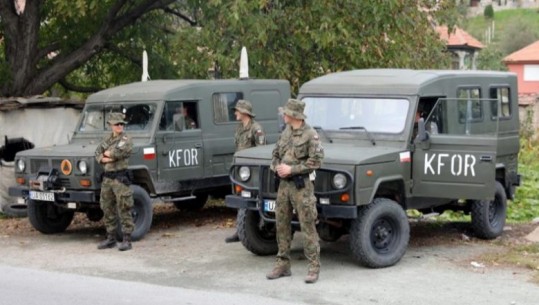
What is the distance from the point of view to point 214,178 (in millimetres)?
13492

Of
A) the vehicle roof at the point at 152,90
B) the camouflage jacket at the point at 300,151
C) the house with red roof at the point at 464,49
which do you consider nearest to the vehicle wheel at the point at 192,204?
the vehicle roof at the point at 152,90

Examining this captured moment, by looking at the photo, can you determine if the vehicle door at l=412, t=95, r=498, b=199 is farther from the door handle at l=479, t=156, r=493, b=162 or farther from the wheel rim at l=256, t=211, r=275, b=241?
the wheel rim at l=256, t=211, r=275, b=241

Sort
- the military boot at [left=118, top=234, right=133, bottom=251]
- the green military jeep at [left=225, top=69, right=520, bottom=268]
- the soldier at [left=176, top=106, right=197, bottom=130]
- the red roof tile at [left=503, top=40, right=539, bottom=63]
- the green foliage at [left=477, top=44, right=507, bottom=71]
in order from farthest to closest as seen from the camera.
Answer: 1. the red roof tile at [left=503, top=40, right=539, bottom=63]
2. the green foliage at [left=477, top=44, right=507, bottom=71]
3. the soldier at [left=176, top=106, right=197, bottom=130]
4. the military boot at [left=118, top=234, right=133, bottom=251]
5. the green military jeep at [left=225, top=69, right=520, bottom=268]

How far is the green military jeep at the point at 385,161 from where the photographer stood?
9.74 meters

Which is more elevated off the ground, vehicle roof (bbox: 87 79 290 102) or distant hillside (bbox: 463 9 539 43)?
distant hillside (bbox: 463 9 539 43)

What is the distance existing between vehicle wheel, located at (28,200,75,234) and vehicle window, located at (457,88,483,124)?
557 cm

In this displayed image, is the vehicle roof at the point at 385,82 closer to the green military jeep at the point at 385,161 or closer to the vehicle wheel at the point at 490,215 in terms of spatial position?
the green military jeep at the point at 385,161

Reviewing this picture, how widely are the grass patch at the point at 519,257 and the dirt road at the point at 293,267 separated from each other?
124 millimetres

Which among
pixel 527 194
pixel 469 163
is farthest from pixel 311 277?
pixel 527 194

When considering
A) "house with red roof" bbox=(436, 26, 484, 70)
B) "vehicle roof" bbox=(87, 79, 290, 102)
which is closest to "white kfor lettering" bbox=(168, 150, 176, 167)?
"vehicle roof" bbox=(87, 79, 290, 102)

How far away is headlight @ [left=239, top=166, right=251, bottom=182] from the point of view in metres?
10.2

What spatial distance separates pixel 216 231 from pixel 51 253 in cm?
250

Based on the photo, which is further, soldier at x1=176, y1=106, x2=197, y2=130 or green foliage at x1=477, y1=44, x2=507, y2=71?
green foliage at x1=477, y1=44, x2=507, y2=71

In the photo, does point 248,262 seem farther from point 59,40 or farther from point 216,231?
point 59,40
